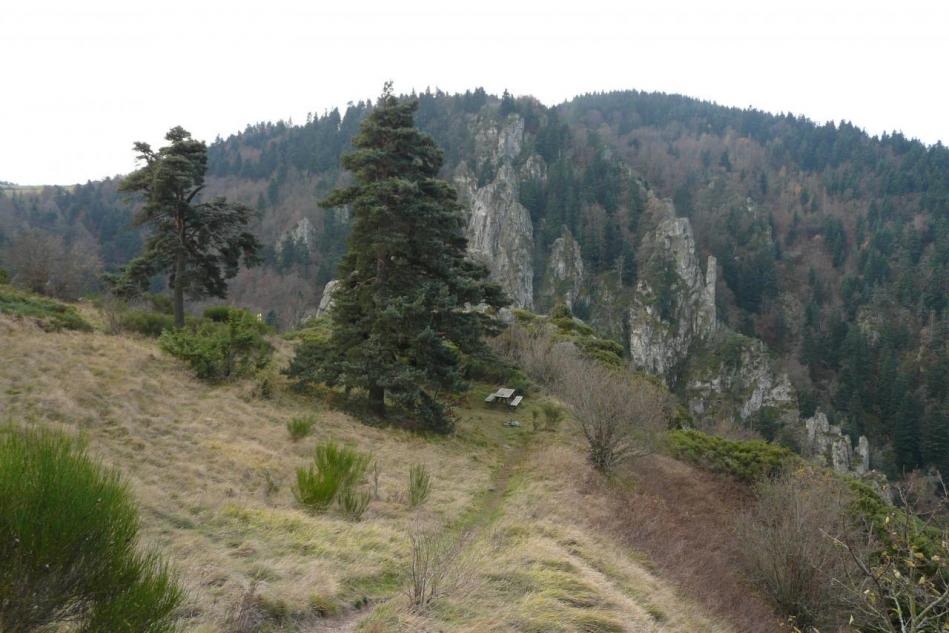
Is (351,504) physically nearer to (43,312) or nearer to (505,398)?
(505,398)

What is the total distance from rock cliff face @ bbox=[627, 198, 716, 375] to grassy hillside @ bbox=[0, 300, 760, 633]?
3298 inches

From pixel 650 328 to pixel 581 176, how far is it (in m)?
43.2

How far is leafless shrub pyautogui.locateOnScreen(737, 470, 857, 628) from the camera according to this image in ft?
33.3

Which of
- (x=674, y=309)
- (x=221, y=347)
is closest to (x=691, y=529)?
(x=221, y=347)

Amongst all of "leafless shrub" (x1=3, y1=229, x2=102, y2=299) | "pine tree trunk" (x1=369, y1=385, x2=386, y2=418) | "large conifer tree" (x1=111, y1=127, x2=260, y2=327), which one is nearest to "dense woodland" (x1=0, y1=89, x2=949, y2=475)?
"leafless shrub" (x1=3, y1=229, x2=102, y2=299)

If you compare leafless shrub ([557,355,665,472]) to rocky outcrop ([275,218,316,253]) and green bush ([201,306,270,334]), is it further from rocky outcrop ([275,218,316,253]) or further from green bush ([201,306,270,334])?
rocky outcrop ([275,218,316,253])

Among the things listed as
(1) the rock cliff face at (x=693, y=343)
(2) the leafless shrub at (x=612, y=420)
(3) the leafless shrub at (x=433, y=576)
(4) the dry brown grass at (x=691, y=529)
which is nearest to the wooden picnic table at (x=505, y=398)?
(2) the leafless shrub at (x=612, y=420)

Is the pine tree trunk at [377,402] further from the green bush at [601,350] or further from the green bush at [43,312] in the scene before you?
the green bush at [601,350]

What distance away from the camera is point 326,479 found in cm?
809

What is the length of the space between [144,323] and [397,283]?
9690 millimetres

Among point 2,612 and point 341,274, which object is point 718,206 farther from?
point 2,612

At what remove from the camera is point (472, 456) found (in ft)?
50.6

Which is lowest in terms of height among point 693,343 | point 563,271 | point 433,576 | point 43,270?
point 693,343

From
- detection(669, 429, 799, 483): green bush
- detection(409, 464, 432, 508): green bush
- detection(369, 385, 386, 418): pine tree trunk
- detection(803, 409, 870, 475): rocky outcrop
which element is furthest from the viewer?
detection(803, 409, 870, 475): rocky outcrop
